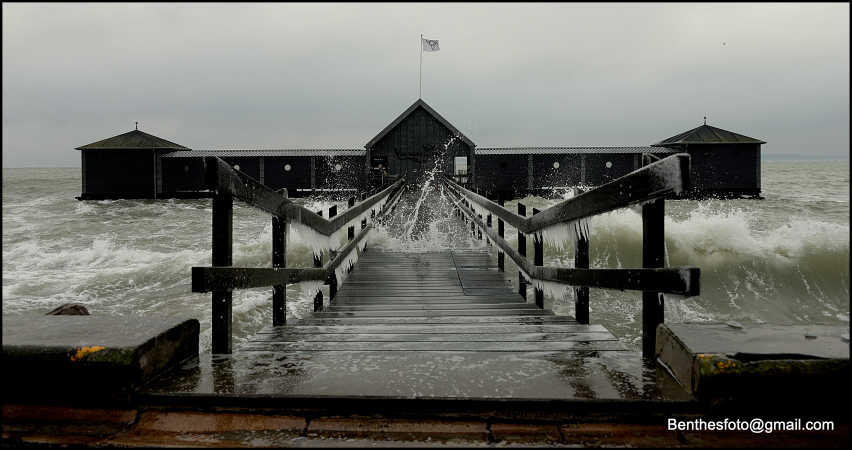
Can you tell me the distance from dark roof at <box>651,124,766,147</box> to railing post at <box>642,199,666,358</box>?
34.4 m

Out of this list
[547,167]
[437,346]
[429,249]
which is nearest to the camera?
[437,346]

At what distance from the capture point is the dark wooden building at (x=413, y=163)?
32469mm

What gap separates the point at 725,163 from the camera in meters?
35.3

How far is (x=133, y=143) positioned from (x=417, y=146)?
17.3 metres

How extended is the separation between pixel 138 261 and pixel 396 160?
17.9 m

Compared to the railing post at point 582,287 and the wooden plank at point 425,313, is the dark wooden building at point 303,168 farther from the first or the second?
the railing post at point 582,287

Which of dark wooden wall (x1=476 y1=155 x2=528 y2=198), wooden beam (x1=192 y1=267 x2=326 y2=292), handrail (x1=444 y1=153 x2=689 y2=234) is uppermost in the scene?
dark wooden wall (x1=476 y1=155 x2=528 y2=198)

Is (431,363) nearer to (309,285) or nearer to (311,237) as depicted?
(311,237)

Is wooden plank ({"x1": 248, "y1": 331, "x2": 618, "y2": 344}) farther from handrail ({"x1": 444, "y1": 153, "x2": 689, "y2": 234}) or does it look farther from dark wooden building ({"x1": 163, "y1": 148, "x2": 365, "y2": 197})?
dark wooden building ({"x1": 163, "y1": 148, "x2": 365, "y2": 197})

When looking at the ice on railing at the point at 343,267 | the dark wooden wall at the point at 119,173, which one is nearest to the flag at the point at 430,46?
the dark wooden wall at the point at 119,173

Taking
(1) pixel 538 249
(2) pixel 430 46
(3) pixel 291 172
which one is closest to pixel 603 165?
(2) pixel 430 46

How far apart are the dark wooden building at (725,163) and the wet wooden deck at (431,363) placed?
34.1 metres

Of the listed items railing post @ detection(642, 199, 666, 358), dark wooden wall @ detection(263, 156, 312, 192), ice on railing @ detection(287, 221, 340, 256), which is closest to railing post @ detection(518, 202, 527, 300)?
ice on railing @ detection(287, 221, 340, 256)

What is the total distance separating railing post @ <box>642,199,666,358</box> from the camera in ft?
8.74
